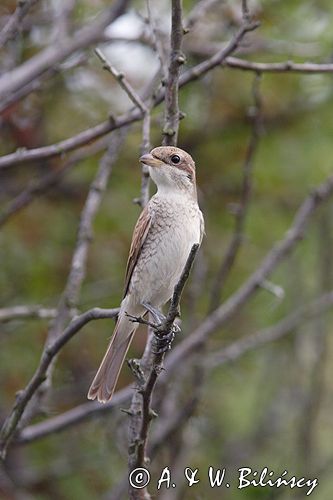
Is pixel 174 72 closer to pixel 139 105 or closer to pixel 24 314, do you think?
Answer: pixel 139 105

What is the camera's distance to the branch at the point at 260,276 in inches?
183

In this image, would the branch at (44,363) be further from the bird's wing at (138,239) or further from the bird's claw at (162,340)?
the bird's wing at (138,239)

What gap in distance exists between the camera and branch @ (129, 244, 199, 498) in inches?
103

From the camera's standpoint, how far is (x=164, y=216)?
380 cm

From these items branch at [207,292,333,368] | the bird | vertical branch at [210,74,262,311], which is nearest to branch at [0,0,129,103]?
vertical branch at [210,74,262,311]

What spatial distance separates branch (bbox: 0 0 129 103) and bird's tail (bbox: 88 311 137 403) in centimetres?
136

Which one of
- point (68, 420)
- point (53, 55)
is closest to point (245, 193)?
point (53, 55)

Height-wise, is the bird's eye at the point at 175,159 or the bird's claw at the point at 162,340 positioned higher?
the bird's eye at the point at 175,159

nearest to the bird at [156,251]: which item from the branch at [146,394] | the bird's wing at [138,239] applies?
the bird's wing at [138,239]

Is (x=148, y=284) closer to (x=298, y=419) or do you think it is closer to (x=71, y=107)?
(x=71, y=107)

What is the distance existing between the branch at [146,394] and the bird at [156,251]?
19.6 inches

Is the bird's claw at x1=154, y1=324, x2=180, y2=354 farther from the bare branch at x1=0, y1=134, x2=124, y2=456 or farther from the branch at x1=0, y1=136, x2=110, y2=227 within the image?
the branch at x1=0, y1=136, x2=110, y2=227

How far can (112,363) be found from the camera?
371 cm

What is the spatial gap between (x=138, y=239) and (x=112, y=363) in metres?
0.53
